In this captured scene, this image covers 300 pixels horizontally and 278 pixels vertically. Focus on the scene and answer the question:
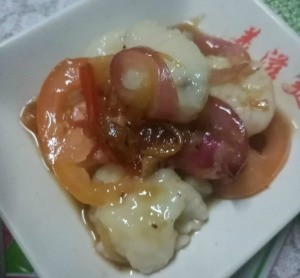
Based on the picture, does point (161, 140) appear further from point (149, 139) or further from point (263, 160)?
point (263, 160)

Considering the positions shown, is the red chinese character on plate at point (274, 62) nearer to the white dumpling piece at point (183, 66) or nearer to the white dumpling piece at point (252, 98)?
the white dumpling piece at point (252, 98)

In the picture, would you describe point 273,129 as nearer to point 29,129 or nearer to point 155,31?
point 155,31

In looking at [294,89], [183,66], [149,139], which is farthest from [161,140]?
[294,89]

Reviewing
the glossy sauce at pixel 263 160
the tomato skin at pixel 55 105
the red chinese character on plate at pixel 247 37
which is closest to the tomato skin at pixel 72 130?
the tomato skin at pixel 55 105

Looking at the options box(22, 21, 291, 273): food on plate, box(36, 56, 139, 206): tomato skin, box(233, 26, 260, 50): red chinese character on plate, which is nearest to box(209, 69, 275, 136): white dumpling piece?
box(22, 21, 291, 273): food on plate

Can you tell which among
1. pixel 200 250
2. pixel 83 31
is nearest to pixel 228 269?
pixel 200 250

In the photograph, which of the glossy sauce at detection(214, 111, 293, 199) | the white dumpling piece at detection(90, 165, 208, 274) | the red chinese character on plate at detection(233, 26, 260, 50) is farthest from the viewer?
the red chinese character on plate at detection(233, 26, 260, 50)

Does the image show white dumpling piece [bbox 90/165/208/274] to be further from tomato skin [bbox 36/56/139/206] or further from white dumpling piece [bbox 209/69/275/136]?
white dumpling piece [bbox 209/69/275/136]
